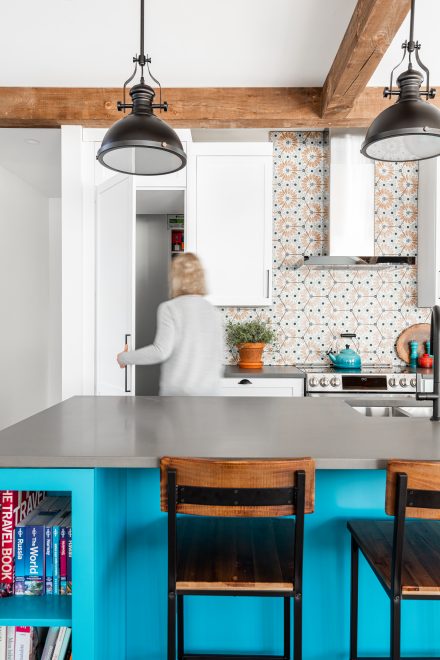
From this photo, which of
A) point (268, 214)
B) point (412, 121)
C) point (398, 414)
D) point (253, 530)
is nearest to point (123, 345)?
point (268, 214)

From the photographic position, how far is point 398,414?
2.45m

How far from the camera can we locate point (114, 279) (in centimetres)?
344

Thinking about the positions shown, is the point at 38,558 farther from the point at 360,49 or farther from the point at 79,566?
the point at 360,49

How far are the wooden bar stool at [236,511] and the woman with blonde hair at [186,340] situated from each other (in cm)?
109

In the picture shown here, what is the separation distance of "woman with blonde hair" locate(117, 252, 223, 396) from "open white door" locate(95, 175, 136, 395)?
0.85 m

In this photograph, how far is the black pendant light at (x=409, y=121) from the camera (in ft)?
5.67

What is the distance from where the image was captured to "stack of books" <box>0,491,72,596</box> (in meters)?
1.45

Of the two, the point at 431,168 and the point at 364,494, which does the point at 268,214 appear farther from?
the point at 364,494

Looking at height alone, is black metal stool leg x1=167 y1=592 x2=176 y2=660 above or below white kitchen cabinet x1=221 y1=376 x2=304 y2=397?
below

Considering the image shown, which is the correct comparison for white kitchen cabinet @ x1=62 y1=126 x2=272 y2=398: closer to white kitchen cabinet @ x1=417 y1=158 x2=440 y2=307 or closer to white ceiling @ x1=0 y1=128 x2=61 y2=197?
white ceiling @ x1=0 y1=128 x2=61 y2=197

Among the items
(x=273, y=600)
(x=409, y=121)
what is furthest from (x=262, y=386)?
(x=409, y=121)

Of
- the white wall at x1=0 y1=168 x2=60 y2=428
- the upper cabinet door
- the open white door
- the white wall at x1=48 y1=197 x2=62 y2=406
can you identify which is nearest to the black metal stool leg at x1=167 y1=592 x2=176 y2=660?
the open white door

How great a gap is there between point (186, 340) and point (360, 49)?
5.57ft

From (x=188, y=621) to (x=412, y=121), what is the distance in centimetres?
186
